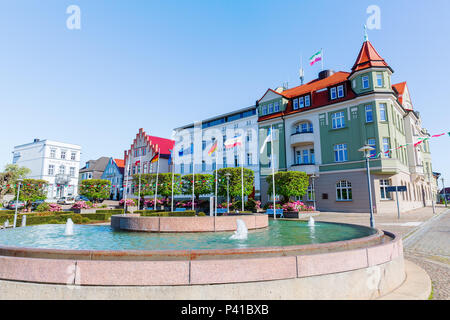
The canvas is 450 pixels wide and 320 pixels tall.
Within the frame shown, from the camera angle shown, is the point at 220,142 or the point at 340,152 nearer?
the point at 340,152

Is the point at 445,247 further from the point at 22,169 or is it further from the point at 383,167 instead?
the point at 22,169

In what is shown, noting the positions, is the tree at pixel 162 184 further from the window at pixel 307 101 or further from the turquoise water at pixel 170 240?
the turquoise water at pixel 170 240

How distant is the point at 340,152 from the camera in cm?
3356

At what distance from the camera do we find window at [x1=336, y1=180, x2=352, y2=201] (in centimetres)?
3200

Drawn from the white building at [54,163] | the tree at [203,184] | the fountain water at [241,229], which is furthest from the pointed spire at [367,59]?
the white building at [54,163]

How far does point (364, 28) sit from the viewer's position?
3344cm

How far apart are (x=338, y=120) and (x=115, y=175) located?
187 feet

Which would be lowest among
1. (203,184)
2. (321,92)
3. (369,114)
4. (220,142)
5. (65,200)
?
(65,200)

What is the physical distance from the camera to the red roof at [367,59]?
31.6 meters

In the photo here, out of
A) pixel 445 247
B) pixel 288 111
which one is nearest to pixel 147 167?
pixel 288 111

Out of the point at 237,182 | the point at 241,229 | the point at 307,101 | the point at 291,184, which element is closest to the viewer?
the point at 241,229

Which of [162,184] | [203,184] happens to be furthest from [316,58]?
[162,184]

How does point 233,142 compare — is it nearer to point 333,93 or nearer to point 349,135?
point 349,135
